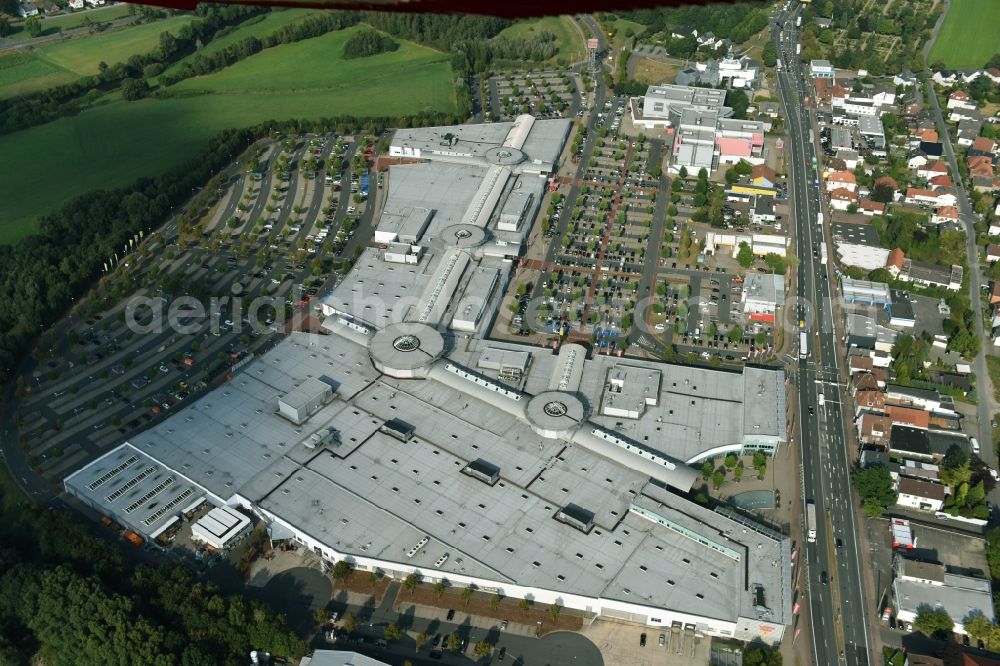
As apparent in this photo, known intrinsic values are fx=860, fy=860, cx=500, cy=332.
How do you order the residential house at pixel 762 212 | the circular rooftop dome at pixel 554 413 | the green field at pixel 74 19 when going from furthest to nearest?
the green field at pixel 74 19 < the residential house at pixel 762 212 < the circular rooftop dome at pixel 554 413

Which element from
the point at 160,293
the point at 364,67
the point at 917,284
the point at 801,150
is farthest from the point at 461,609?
the point at 364,67

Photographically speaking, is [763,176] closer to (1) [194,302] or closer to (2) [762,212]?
(2) [762,212]

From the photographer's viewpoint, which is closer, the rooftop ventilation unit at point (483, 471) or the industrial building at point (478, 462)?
the industrial building at point (478, 462)

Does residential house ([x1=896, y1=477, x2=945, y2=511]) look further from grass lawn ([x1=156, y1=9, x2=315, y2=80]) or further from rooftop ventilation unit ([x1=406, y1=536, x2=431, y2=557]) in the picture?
grass lawn ([x1=156, y1=9, x2=315, y2=80])

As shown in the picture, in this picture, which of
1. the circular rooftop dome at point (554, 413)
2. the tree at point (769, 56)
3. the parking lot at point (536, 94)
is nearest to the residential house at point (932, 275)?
the circular rooftop dome at point (554, 413)

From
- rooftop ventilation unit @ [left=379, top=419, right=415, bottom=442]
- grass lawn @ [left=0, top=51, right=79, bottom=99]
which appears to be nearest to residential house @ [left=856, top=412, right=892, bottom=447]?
rooftop ventilation unit @ [left=379, top=419, right=415, bottom=442]

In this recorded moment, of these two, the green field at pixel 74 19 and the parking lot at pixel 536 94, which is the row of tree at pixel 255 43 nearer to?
the green field at pixel 74 19
